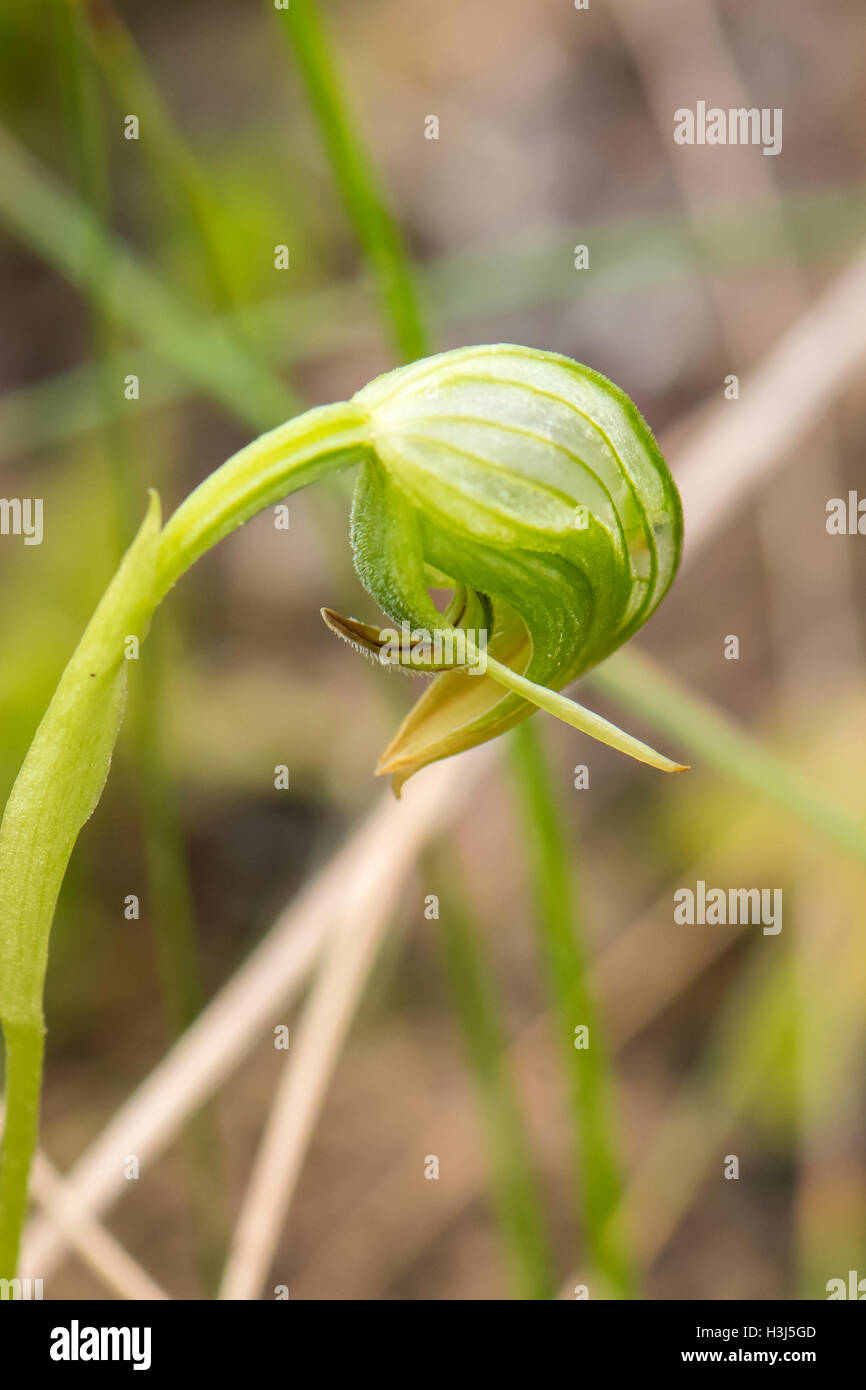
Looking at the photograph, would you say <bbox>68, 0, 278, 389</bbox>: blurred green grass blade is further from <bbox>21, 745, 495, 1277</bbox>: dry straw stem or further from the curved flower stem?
the curved flower stem

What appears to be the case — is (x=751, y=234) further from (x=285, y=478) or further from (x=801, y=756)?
(x=285, y=478)

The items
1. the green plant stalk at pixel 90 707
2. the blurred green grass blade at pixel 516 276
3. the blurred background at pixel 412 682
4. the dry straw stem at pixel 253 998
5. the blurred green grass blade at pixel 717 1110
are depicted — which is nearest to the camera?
the green plant stalk at pixel 90 707

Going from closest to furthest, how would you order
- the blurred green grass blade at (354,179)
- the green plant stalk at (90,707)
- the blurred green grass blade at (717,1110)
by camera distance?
the green plant stalk at (90,707) < the blurred green grass blade at (354,179) < the blurred green grass blade at (717,1110)

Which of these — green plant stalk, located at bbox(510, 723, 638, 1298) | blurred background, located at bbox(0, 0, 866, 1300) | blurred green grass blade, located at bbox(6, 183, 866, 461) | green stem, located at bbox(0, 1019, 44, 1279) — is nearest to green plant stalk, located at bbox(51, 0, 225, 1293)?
blurred background, located at bbox(0, 0, 866, 1300)

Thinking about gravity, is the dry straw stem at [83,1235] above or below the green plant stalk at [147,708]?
below

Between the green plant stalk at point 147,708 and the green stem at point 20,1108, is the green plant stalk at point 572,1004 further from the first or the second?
the green stem at point 20,1108

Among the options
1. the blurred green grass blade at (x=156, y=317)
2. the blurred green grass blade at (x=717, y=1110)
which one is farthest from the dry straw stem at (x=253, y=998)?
the blurred green grass blade at (x=717, y=1110)

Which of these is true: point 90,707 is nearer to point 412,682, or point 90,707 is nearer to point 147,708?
point 147,708
